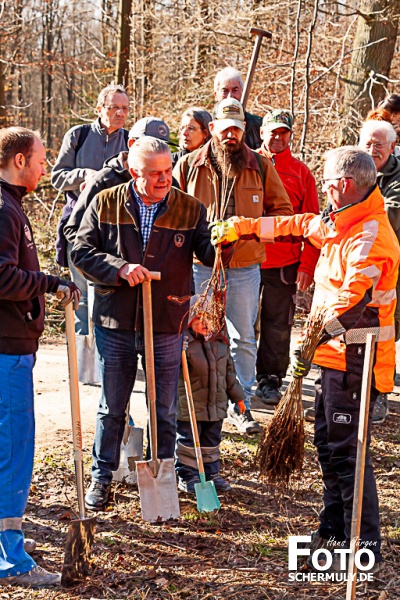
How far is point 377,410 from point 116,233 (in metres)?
3.11

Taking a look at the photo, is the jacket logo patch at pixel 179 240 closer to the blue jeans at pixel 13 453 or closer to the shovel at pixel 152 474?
the shovel at pixel 152 474

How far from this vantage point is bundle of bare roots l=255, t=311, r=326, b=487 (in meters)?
4.02

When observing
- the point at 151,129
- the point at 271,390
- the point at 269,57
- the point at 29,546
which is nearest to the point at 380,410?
the point at 271,390

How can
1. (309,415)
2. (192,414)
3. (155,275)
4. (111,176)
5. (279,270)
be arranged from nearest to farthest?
(155,275) → (192,414) → (111,176) → (309,415) → (279,270)

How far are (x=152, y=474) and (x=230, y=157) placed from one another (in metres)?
2.46

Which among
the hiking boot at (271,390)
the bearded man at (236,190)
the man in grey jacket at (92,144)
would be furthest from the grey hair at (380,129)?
the hiking boot at (271,390)

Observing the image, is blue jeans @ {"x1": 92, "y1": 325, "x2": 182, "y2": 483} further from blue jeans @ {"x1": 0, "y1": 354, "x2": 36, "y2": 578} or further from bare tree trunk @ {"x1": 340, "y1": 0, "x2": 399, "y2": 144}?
bare tree trunk @ {"x1": 340, "y1": 0, "x2": 399, "y2": 144}

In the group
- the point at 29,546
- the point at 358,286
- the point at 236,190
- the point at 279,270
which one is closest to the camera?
the point at 358,286

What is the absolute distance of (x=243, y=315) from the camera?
19.9 feet

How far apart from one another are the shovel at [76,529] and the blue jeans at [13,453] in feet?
0.61

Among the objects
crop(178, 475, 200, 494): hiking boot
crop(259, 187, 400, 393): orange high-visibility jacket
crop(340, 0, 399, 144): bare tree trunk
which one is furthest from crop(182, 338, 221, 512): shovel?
crop(340, 0, 399, 144): bare tree trunk

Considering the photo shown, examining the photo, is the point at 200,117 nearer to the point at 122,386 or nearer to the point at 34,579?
the point at 122,386

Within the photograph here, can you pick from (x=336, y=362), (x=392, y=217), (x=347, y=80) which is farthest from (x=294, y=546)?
(x=347, y=80)

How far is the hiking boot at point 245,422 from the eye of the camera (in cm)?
591
